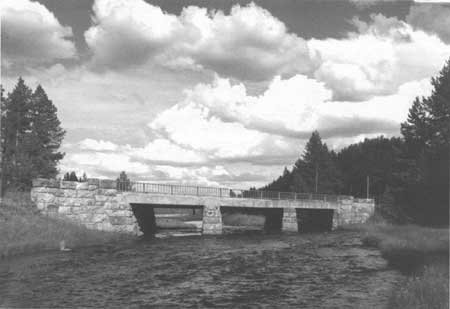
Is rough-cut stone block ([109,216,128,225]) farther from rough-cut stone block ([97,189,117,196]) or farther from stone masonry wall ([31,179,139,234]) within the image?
rough-cut stone block ([97,189,117,196])

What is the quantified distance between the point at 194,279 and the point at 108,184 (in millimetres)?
22373

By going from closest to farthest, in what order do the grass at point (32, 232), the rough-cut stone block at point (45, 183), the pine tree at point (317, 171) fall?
the grass at point (32, 232)
the rough-cut stone block at point (45, 183)
the pine tree at point (317, 171)

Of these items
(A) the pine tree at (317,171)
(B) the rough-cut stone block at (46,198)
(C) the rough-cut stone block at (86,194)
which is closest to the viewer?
(B) the rough-cut stone block at (46,198)

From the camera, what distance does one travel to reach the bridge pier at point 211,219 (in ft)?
157

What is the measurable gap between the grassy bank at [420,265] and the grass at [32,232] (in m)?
21.4

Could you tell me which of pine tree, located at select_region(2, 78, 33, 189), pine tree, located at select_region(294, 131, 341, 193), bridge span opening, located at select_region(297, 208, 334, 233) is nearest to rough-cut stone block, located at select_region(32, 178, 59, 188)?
pine tree, located at select_region(2, 78, 33, 189)

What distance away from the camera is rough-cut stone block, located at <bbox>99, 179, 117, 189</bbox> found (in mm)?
39562

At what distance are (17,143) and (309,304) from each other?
55.6 m

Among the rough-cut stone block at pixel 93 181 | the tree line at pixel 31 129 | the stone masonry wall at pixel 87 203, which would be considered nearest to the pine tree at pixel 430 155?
the stone masonry wall at pixel 87 203

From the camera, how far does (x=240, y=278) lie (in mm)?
20250

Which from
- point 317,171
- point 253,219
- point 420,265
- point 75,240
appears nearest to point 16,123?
point 75,240

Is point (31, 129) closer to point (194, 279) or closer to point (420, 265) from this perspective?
point (194, 279)

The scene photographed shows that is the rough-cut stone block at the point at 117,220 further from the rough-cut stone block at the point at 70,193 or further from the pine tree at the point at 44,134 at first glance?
the pine tree at the point at 44,134

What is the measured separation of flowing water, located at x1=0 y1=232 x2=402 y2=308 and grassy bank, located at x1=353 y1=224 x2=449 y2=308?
3.31 feet
